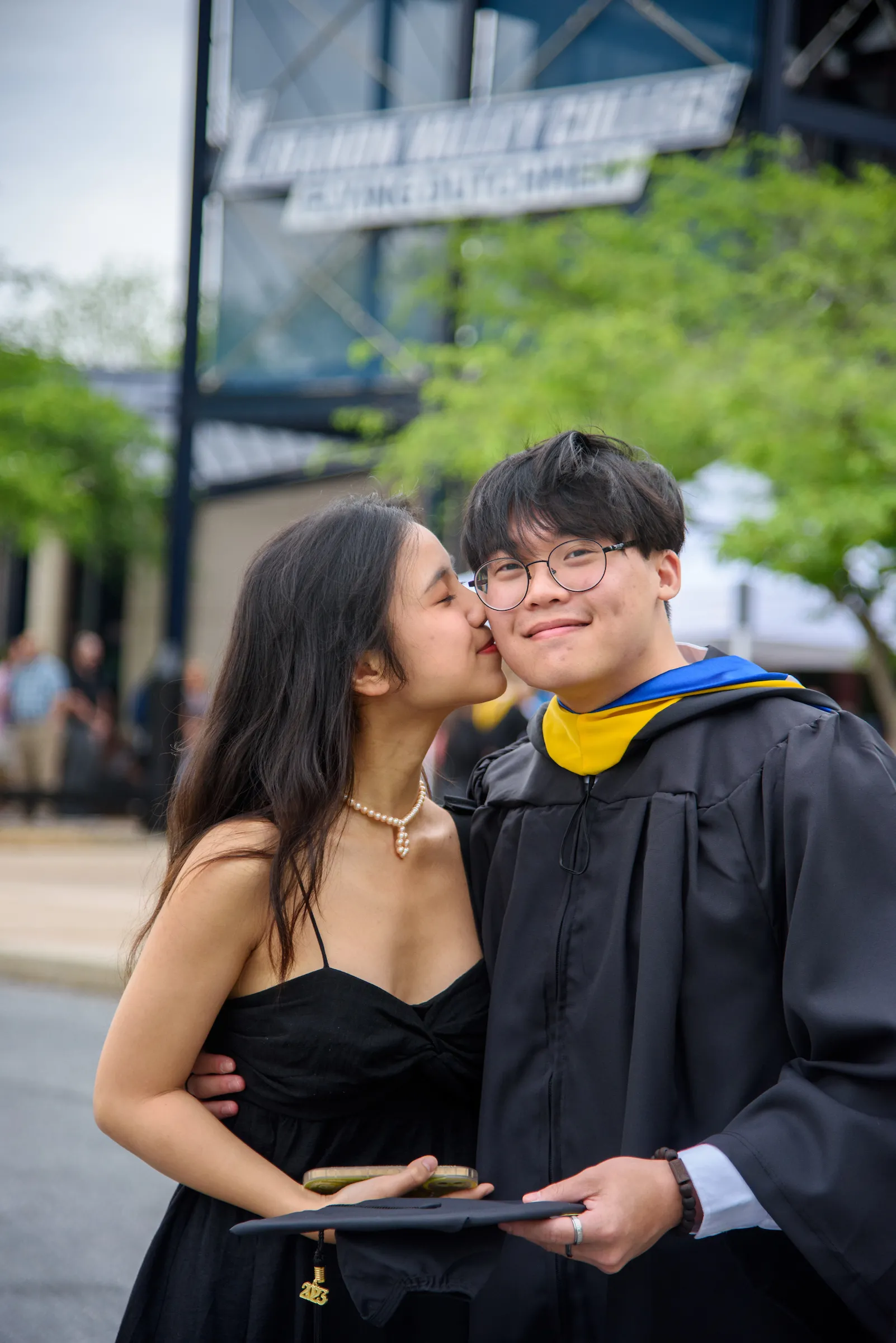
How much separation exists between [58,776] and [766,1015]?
16788mm

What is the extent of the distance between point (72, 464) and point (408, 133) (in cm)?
1002

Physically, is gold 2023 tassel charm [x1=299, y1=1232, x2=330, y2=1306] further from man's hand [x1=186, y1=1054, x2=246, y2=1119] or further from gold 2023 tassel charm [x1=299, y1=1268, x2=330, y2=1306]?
man's hand [x1=186, y1=1054, x2=246, y2=1119]

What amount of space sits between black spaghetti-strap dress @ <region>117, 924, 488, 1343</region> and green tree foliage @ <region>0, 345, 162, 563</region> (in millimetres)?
18314

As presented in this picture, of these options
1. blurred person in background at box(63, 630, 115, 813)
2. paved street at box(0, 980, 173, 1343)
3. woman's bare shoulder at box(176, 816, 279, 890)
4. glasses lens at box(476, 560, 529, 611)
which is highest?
glasses lens at box(476, 560, 529, 611)

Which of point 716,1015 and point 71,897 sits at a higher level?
point 716,1015

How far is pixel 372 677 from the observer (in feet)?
7.68

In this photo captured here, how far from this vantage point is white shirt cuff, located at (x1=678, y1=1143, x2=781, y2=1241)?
1780mm

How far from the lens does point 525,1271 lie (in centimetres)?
210

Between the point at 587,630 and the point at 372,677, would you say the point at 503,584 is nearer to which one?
the point at 587,630

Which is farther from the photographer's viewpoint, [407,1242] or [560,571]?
[560,571]

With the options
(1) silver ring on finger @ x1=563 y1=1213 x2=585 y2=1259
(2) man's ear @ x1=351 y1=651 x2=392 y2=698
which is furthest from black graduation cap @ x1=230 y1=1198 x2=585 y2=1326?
(2) man's ear @ x1=351 y1=651 x2=392 y2=698

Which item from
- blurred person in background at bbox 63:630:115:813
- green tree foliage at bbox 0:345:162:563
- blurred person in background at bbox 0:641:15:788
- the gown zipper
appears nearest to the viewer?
the gown zipper

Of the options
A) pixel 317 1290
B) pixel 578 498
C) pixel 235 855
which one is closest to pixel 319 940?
pixel 235 855

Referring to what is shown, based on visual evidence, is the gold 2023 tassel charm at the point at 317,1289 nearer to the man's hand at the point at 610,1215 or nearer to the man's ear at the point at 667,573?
the man's hand at the point at 610,1215
